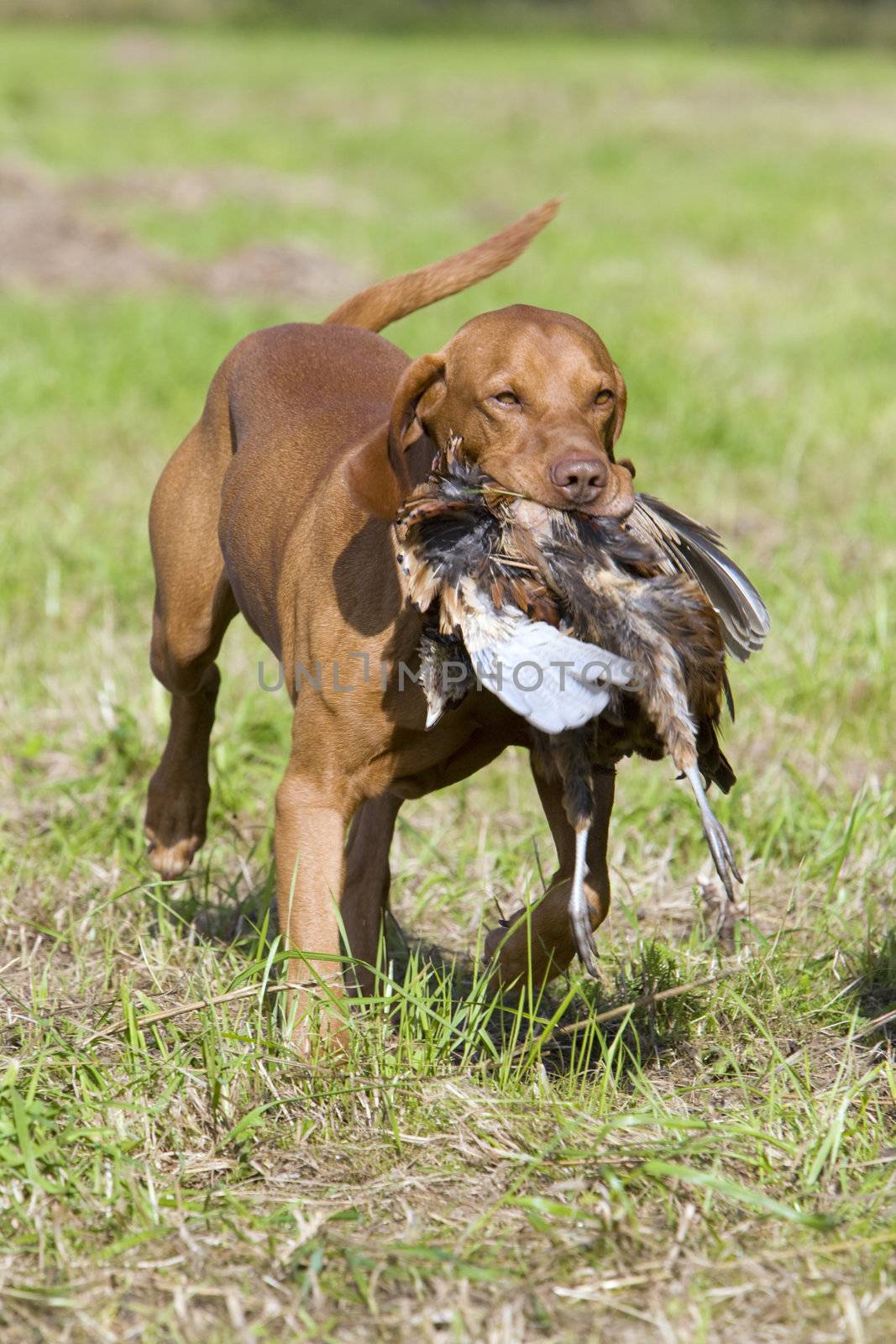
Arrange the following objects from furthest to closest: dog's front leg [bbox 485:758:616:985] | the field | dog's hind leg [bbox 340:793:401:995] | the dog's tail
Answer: the dog's tail → dog's hind leg [bbox 340:793:401:995] → dog's front leg [bbox 485:758:616:985] → the field

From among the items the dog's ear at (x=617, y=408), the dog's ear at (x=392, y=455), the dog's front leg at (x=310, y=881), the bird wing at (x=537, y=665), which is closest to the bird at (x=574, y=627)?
the bird wing at (x=537, y=665)

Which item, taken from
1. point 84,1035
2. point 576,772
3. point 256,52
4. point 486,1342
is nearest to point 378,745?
point 576,772

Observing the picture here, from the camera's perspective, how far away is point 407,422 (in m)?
3.02

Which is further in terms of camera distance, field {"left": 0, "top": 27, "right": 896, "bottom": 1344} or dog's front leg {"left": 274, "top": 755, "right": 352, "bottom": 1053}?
dog's front leg {"left": 274, "top": 755, "right": 352, "bottom": 1053}

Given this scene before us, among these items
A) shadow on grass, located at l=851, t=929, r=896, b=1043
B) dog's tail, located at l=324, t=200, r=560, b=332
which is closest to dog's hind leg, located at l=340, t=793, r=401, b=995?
shadow on grass, located at l=851, t=929, r=896, b=1043

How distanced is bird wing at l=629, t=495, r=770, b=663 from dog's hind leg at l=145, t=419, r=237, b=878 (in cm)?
138

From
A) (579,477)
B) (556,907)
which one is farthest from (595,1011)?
(579,477)

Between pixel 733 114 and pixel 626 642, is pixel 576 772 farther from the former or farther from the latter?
pixel 733 114

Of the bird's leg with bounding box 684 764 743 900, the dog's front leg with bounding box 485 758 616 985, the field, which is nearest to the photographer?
the field

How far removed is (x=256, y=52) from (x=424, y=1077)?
33.4 metres

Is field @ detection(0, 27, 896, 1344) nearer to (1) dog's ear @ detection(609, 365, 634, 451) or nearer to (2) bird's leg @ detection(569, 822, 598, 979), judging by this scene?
(2) bird's leg @ detection(569, 822, 598, 979)

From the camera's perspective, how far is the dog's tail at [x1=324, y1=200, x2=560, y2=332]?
152 inches

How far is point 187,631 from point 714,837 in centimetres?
182

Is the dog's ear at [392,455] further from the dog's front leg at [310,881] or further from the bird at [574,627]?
the dog's front leg at [310,881]
